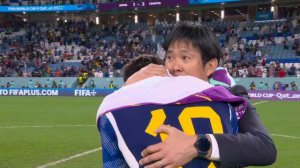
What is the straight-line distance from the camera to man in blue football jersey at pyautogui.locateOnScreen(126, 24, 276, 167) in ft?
5.50

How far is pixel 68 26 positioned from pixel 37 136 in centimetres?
3851

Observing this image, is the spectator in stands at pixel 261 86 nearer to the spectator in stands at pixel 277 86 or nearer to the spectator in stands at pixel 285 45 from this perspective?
the spectator in stands at pixel 277 86

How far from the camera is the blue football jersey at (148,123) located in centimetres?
171

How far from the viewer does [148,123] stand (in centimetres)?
171

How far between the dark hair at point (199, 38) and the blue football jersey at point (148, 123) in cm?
26

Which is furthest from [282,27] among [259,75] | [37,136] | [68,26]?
[37,136]

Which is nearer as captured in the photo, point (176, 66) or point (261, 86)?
point (176, 66)

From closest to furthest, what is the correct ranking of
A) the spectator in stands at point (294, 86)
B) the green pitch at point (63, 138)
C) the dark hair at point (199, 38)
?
the dark hair at point (199, 38) < the green pitch at point (63, 138) < the spectator in stands at point (294, 86)

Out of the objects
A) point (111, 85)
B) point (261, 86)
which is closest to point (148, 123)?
point (261, 86)

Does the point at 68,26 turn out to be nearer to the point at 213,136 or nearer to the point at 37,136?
the point at 37,136

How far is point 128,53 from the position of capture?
4016 cm

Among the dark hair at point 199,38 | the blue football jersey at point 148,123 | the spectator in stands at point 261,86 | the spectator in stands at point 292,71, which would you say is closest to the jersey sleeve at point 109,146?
the blue football jersey at point 148,123

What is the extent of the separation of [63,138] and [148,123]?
1051 cm

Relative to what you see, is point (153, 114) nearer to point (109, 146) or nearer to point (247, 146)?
point (109, 146)
